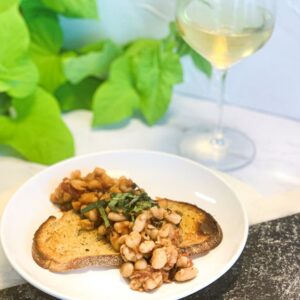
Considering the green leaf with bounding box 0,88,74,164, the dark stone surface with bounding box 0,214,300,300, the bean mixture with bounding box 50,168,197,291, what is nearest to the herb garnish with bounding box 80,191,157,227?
the bean mixture with bounding box 50,168,197,291

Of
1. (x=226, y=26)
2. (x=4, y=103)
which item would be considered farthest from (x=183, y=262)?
(x=4, y=103)

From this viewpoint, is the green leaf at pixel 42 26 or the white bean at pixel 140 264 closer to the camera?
the white bean at pixel 140 264

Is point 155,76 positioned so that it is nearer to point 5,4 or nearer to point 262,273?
point 5,4

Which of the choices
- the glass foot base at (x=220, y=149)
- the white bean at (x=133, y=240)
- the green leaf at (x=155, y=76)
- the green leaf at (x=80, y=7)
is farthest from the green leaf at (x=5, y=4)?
the white bean at (x=133, y=240)

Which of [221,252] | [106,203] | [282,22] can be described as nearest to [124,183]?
[106,203]

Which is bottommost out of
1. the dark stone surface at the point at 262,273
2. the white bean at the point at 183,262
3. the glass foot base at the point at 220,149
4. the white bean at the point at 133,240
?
the glass foot base at the point at 220,149

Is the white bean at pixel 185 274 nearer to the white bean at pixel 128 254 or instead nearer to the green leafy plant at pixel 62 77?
the white bean at pixel 128 254

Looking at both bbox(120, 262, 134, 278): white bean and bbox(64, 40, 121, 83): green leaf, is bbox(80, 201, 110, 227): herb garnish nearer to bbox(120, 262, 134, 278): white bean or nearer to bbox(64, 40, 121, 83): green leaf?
bbox(120, 262, 134, 278): white bean
